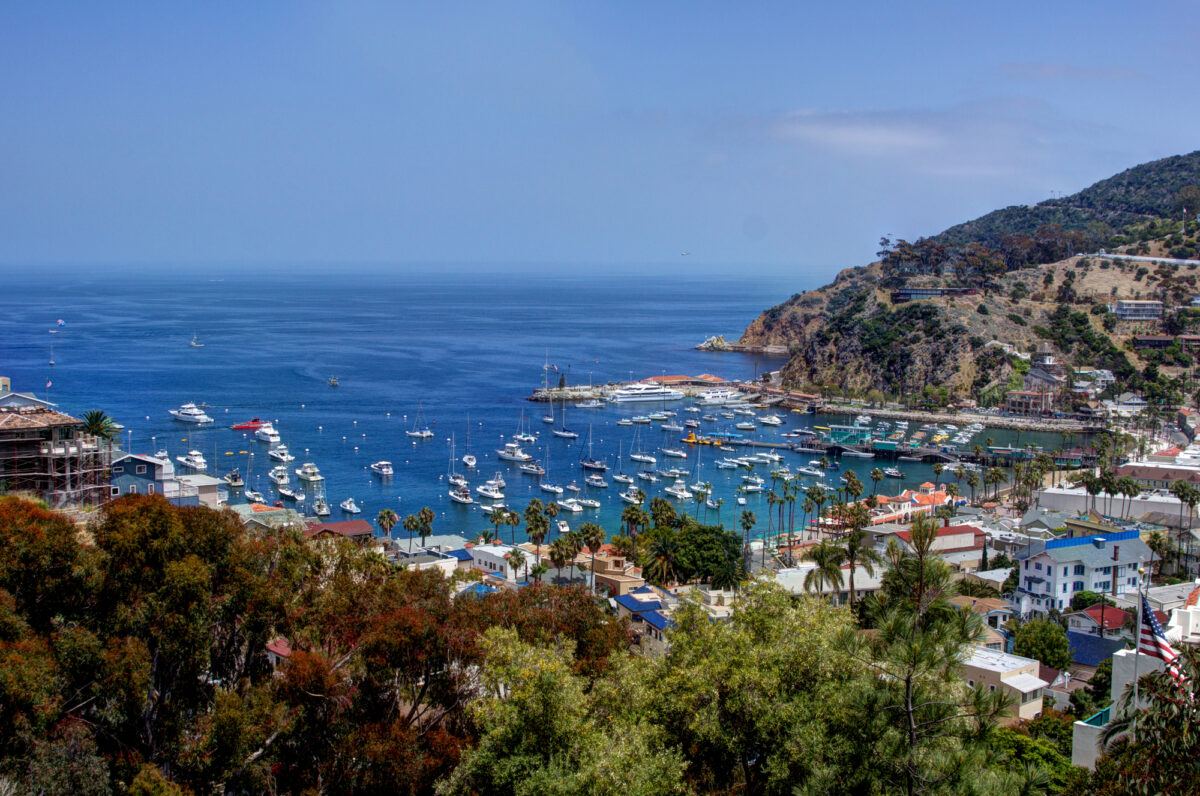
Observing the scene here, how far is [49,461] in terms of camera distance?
29.5m

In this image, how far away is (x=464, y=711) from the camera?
17688 millimetres

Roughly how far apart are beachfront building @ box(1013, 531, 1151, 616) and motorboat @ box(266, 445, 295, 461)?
153ft

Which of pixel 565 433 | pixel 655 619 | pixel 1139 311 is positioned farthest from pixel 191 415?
pixel 1139 311

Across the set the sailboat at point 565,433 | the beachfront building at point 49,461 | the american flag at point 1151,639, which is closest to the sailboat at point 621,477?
the sailboat at point 565,433

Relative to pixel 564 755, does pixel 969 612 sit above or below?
above

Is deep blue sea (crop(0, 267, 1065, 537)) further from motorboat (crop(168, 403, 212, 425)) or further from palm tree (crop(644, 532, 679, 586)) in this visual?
palm tree (crop(644, 532, 679, 586))

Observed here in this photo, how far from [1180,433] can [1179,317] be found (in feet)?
107

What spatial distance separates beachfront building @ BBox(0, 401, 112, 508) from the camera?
29.2 meters

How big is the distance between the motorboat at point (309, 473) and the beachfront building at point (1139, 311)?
83.8 m

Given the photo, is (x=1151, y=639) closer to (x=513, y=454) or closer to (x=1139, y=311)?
(x=513, y=454)

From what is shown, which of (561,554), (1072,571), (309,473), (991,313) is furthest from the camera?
(991,313)

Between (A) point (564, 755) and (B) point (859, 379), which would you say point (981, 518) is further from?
(B) point (859, 379)

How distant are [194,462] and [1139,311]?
9157cm

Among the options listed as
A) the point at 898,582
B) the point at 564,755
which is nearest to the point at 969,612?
the point at 898,582
